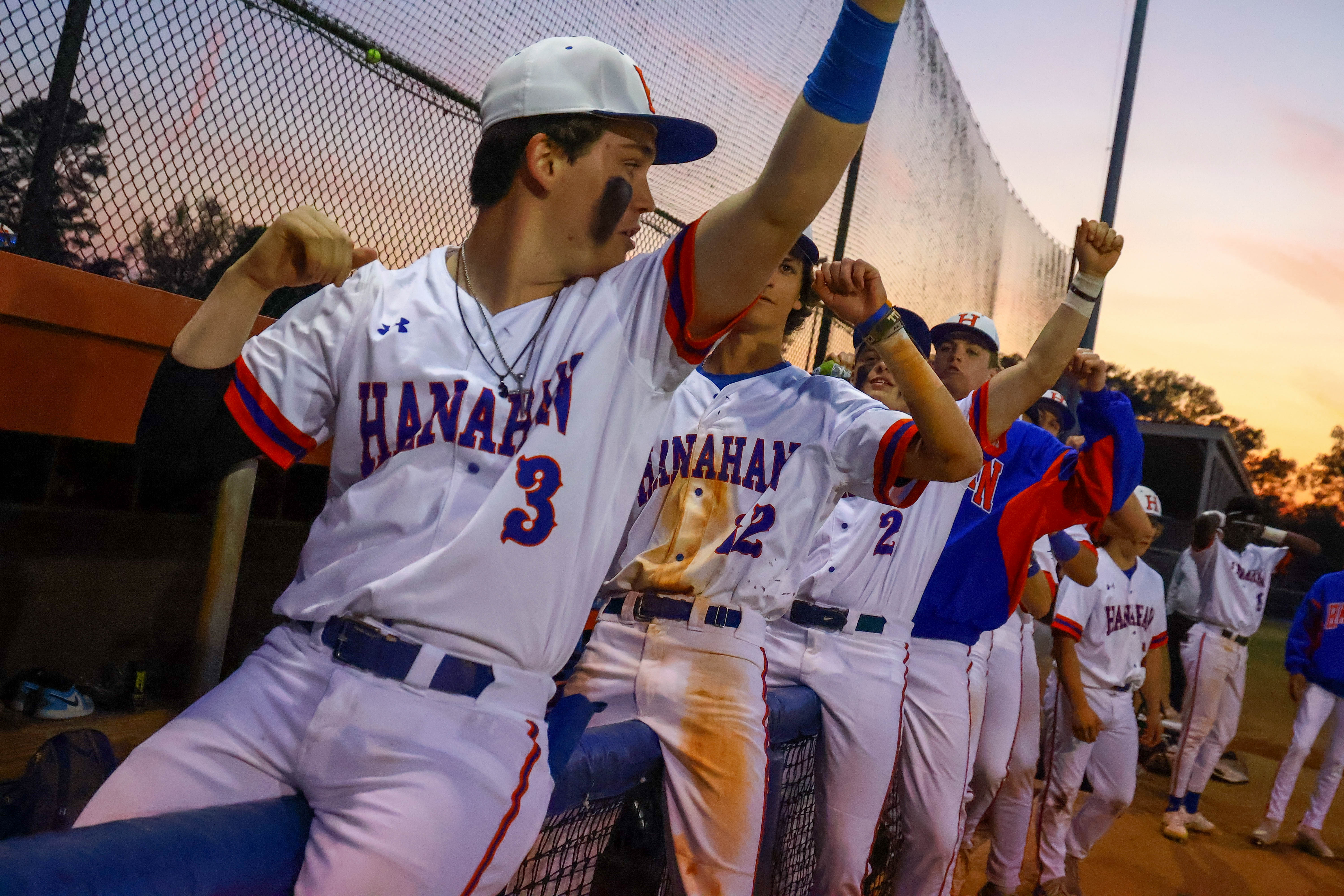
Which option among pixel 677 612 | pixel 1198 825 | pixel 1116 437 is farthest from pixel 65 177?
pixel 1198 825

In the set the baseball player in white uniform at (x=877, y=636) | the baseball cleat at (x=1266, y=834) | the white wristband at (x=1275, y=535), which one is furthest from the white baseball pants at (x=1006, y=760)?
the white wristband at (x=1275, y=535)

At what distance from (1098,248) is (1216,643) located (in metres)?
5.97

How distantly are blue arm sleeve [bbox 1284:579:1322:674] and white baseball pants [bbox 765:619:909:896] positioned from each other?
6.04m

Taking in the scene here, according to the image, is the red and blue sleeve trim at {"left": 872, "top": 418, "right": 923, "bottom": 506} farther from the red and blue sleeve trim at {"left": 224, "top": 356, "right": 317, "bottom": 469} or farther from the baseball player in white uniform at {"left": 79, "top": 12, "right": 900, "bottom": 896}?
the red and blue sleeve trim at {"left": 224, "top": 356, "right": 317, "bottom": 469}

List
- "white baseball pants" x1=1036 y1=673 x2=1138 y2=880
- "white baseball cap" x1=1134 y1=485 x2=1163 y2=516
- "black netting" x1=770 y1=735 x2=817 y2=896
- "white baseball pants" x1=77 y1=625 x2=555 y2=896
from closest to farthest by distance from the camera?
"white baseball pants" x1=77 y1=625 x2=555 y2=896, "black netting" x1=770 y1=735 x2=817 y2=896, "white baseball pants" x1=1036 y1=673 x2=1138 y2=880, "white baseball cap" x1=1134 y1=485 x2=1163 y2=516

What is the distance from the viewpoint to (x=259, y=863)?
1.05 m

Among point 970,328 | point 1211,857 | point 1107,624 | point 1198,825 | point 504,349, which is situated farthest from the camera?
point 1198,825

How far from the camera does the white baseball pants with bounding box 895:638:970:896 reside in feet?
10.0

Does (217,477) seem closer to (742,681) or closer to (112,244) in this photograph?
(742,681)

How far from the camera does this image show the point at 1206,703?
706cm

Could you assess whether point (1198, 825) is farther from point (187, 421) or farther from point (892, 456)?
point (187, 421)

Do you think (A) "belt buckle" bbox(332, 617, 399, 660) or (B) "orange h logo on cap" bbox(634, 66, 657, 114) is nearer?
(A) "belt buckle" bbox(332, 617, 399, 660)

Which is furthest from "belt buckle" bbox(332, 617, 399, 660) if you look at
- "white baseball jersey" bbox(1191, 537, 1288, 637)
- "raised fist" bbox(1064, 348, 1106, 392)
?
"white baseball jersey" bbox(1191, 537, 1288, 637)

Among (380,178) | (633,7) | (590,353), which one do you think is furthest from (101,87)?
(590,353)
